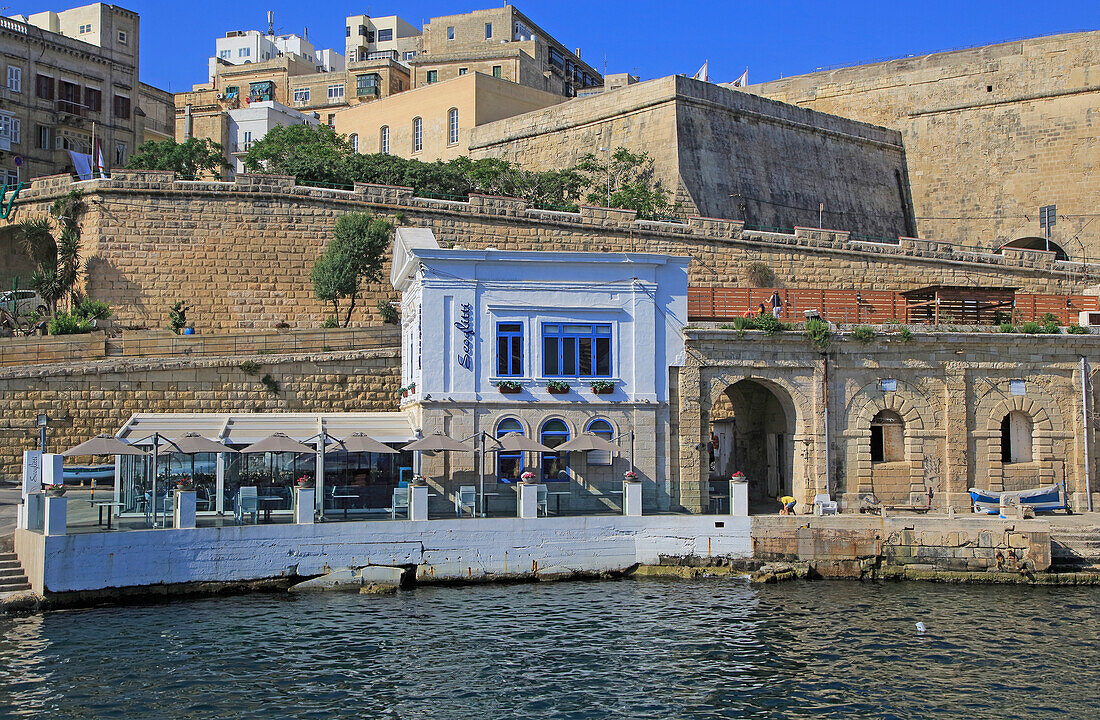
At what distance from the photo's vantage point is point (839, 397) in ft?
97.4

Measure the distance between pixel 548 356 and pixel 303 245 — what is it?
52.9 ft

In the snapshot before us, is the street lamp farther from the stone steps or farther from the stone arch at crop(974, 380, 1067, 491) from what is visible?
the stone steps

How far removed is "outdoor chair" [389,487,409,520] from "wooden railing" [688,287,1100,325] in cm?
1065

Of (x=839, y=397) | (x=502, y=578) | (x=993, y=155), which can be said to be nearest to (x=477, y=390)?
(x=502, y=578)

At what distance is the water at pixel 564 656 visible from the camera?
1661cm

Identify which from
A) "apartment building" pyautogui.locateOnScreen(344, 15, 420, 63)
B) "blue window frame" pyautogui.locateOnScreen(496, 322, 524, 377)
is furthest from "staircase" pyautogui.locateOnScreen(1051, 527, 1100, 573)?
"apartment building" pyautogui.locateOnScreen(344, 15, 420, 63)

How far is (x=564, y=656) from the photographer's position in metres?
18.8

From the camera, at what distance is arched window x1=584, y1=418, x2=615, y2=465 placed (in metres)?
27.5

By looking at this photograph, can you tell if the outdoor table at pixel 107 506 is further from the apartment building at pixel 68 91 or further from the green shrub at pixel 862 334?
the apartment building at pixel 68 91

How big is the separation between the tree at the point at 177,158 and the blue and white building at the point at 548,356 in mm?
22688

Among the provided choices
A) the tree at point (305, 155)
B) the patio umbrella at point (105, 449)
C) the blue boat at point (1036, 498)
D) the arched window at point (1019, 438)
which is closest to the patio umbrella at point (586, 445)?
the patio umbrella at point (105, 449)

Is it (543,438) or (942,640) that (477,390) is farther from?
(942,640)

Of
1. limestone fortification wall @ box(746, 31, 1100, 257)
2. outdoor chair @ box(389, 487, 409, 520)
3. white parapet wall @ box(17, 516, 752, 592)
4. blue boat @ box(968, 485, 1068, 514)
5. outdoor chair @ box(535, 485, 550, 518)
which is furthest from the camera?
limestone fortification wall @ box(746, 31, 1100, 257)

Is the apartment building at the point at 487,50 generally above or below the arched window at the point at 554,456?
above
